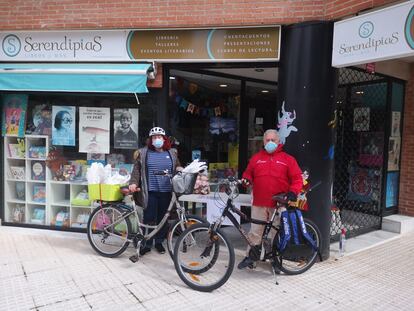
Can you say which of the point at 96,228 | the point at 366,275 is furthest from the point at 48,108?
the point at 366,275

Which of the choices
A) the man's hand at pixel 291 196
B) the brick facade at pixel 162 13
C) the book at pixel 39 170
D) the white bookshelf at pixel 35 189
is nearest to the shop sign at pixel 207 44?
the brick facade at pixel 162 13

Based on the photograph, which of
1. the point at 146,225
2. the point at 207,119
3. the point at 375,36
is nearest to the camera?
the point at 375,36

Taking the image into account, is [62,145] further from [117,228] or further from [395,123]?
[395,123]

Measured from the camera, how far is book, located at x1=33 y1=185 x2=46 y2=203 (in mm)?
6184

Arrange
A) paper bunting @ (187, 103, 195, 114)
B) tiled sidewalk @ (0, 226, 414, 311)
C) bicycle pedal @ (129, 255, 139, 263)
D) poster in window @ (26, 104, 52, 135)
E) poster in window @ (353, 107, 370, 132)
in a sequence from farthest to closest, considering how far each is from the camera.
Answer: poster in window @ (353, 107, 370, 132) < paper bunting @ (187, 103, 195, 114) < poster in window @ (26, 104, 52, 135) < bicycle pedal @ (129, 255, 139, 263) < tiled sidewalk @ (0, 226, 414, 311)

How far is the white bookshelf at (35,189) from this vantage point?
6074 mm

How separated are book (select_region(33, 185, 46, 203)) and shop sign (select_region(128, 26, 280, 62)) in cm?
264

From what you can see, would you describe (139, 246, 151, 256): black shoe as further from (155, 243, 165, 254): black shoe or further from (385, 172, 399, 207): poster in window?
(385, 172, 399, 207): poster in window

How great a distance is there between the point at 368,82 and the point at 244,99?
7.27 feet

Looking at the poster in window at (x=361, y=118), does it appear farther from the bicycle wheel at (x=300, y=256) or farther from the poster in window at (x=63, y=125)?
the poster in window at (x=63, y=125)

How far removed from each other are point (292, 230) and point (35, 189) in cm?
429

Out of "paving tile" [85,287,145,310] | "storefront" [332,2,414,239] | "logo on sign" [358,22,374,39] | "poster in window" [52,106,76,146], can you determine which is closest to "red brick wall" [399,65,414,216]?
"storefront" [332,2,414,239]

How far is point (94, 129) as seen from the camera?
19.2 feet

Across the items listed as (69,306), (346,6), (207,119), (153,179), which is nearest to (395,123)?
(346,6)
